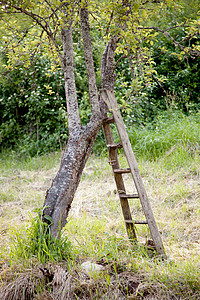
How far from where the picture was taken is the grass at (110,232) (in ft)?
7.10

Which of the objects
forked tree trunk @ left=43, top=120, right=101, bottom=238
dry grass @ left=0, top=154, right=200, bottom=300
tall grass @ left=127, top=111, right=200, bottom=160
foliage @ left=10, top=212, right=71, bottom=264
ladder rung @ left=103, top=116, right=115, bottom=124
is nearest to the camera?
dry grass @ left=0, top=154, right=200, bottom=300

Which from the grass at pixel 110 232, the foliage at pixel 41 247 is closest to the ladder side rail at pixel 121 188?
the grass at pixel 110 232

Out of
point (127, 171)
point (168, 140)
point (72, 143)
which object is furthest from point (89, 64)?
point (168, 140)

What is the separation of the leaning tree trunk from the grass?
208 mm

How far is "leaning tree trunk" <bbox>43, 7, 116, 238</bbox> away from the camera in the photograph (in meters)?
2.51

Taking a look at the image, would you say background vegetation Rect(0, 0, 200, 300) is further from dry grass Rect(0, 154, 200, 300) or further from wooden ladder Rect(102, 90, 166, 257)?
wooden ladder Rect(102, 90, 166, 257)

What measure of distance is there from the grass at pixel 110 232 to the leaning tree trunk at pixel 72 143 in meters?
0.21

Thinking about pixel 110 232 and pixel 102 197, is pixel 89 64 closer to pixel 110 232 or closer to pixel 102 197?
pixel 110 232

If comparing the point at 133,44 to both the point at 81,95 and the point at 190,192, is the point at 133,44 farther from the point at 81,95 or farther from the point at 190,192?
the point at 81,95

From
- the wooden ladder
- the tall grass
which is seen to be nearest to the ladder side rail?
the wooden ladder

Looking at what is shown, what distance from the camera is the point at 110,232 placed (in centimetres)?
324

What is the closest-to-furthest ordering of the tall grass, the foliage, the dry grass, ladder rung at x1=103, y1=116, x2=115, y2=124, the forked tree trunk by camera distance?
the dry grass
the foliage
the forked tree trunk
ladder rung at x1=103, y1=116, x2=115, y2=124
the tall grass

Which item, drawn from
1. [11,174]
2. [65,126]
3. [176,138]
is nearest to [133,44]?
[176,138]

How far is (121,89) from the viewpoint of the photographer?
6.73 metres
